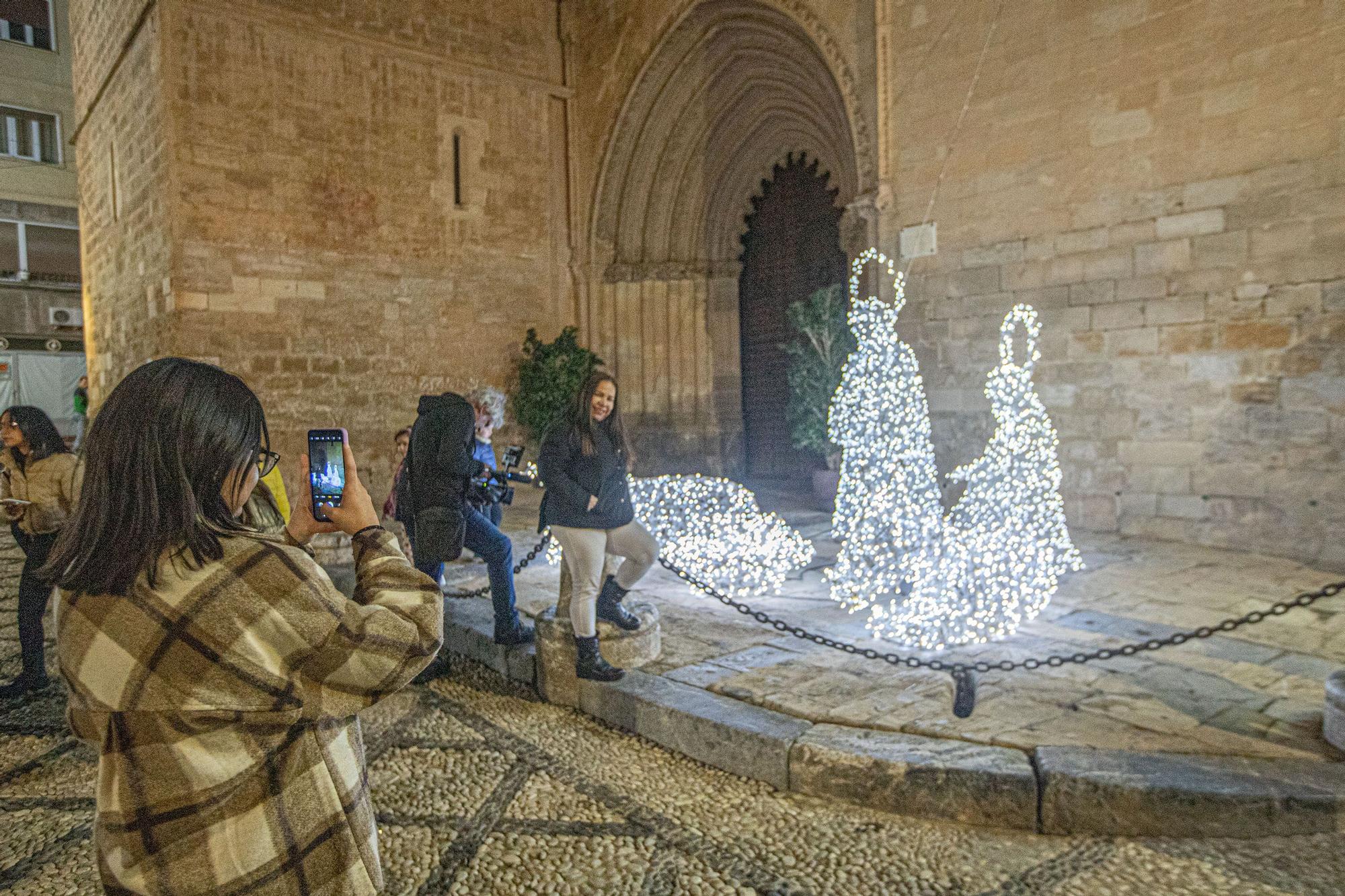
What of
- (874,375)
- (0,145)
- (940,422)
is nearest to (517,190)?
(940,422)

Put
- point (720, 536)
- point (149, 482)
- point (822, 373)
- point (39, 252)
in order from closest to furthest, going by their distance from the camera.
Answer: point (149, 482) < point (720, 536) < point (822, 373) < point (39, 252)

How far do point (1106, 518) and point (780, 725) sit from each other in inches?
183

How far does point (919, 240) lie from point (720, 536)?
3.63m

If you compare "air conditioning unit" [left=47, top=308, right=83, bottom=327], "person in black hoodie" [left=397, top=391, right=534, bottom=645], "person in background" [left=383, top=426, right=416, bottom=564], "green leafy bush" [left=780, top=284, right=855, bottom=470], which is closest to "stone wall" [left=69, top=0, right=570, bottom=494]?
"person in background" [left=383, top=426, right=416, bottom=564]

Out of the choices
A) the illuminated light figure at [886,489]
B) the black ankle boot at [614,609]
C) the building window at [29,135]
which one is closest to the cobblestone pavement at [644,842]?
the black ankle boot at [614,609]

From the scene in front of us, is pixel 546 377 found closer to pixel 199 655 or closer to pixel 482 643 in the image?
pixel 482 643

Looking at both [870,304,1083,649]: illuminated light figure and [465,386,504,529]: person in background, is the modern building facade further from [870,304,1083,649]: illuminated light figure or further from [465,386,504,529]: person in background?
[870,304,1083,649]: illuminated light figure

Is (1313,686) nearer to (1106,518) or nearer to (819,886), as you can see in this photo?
(819,886)

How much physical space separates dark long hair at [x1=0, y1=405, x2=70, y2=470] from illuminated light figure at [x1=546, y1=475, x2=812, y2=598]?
2759 mm

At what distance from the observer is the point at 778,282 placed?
1123 cm

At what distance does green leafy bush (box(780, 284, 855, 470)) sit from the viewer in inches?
338

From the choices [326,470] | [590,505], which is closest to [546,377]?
[590,505]

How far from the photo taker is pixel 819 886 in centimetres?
238

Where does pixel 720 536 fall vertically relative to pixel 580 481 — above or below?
below
